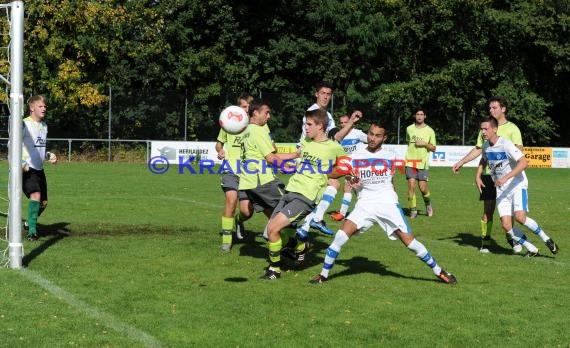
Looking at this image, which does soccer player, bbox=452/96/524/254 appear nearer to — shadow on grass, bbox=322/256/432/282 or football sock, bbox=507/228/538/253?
football sock, bbox=507/228/538/253

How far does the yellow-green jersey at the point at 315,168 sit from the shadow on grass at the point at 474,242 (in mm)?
3191

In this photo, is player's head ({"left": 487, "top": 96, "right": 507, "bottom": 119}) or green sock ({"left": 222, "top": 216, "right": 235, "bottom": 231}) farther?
player's head ({"left": 487, "top": 96, "right": 507, "bottom": 119})

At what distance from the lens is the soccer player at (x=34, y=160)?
1030cm

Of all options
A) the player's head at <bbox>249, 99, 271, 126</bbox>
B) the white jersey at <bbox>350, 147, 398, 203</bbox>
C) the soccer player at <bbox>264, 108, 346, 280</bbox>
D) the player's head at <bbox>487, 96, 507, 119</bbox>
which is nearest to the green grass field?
the soccer player at <bbox>264, 108, 346, 280</bbox>

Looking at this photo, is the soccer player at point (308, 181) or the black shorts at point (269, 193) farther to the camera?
the black shorts at point (269, 193)

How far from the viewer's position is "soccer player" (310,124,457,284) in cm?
789

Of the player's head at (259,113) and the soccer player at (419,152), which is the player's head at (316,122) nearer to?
the player's head at (259,113)

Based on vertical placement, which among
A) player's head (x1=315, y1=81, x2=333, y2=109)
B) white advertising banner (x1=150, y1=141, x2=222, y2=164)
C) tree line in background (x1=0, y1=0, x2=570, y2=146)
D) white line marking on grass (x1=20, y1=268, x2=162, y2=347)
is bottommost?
white line marking on grass (x1=20, y1=268, x2=162, y2=347)

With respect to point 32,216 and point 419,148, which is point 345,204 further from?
point 32,216

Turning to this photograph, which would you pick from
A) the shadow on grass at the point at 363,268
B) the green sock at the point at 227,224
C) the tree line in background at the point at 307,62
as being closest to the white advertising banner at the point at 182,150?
the tree line in background at the point at 307,62

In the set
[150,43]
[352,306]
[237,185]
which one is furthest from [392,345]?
[150,43]

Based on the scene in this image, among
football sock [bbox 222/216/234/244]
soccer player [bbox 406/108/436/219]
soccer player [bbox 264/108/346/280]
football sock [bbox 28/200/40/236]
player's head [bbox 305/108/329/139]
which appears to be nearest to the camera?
soccer player [bbox 264/108/346/280]

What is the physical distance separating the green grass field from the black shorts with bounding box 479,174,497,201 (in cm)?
74

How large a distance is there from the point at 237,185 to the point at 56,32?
92.1 feet
